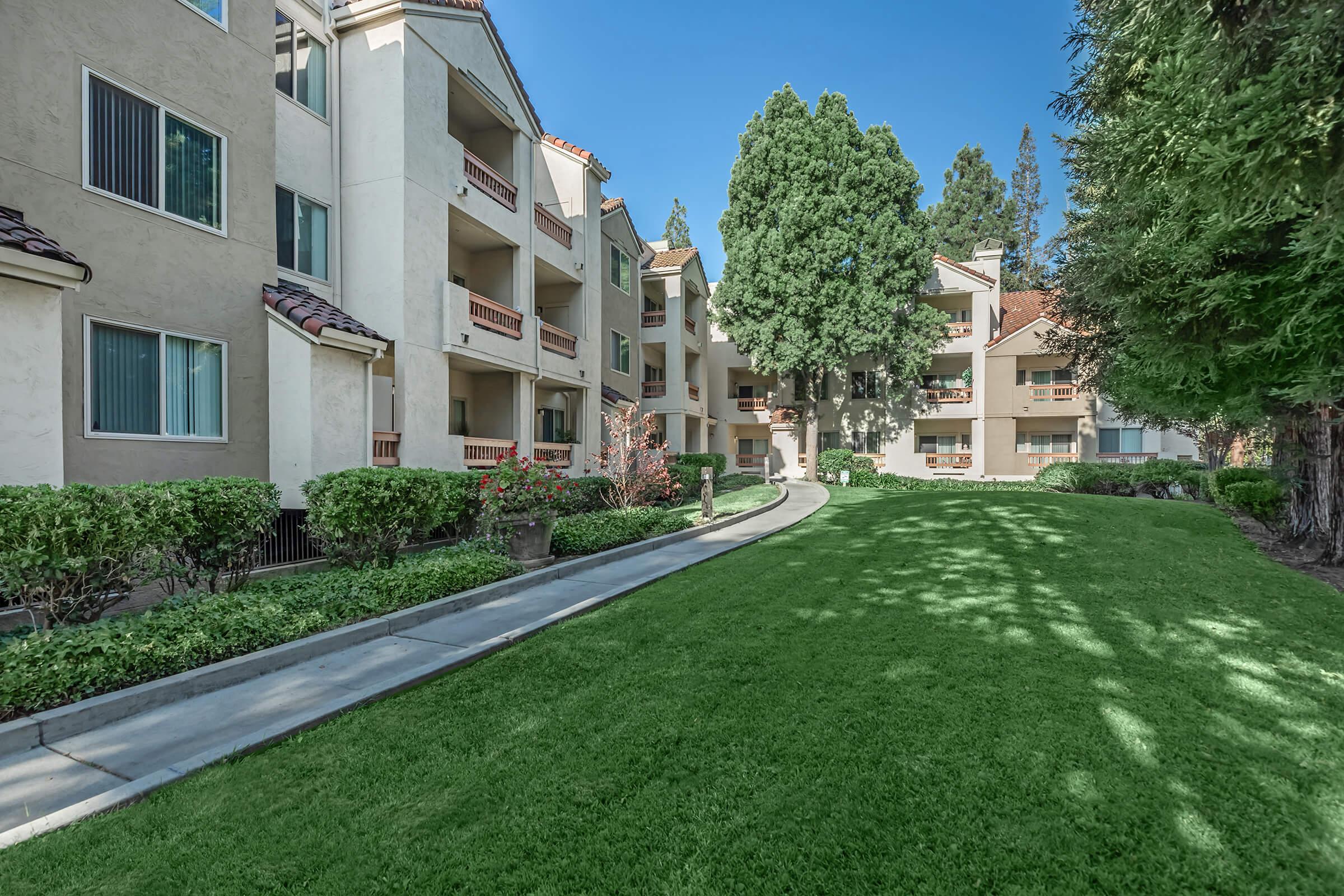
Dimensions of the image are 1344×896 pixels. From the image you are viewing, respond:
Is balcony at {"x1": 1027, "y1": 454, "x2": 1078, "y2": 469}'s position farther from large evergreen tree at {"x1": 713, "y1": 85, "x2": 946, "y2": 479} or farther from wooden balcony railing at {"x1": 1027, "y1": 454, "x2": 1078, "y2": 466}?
large evergreen tree at {"x1": 713, "y1": 85, "x2": 946, "y2": 479}

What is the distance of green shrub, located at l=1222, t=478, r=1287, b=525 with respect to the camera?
11719 mm

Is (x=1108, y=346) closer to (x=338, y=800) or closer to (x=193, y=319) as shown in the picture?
(x=338, y=800)

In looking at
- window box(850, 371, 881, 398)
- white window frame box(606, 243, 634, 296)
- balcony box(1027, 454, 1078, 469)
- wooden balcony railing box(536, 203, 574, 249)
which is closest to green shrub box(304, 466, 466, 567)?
wooden balcony railing box(536, 203, 574, 249)

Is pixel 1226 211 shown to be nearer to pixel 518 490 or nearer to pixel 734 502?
pixel 518 490

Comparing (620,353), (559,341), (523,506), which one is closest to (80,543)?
(523,506)

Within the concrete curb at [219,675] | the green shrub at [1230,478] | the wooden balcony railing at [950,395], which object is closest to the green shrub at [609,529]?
the concrete curb at [219,675]

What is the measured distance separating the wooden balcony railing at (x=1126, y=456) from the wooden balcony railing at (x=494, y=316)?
93.0 ft

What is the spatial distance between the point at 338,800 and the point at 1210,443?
2993cm

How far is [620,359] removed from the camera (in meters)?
24.0

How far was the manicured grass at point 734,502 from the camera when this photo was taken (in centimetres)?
1584

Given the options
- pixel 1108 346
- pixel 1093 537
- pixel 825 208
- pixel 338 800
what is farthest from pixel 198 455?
pixel 825 208

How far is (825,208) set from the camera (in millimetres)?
26031

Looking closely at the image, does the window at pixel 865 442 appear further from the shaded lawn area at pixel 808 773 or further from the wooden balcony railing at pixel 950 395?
the shaded lawn area at pixel 808 773

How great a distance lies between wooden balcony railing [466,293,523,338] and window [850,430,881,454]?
22290 mm
